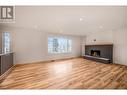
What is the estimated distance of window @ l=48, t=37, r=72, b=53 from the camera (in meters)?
7.68

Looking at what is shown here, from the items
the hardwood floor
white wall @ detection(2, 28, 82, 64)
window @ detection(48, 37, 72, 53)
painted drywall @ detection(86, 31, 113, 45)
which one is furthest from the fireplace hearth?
white wall @ detection(2, 28, 82, 64)

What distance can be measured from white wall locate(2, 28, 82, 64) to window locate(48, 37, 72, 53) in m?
0.47

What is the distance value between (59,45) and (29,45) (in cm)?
278

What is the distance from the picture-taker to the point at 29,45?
6.27m

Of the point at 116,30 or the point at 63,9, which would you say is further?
the point at 116,30

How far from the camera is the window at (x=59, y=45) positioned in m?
7.68

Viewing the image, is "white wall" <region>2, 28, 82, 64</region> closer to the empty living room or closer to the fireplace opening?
the empty living room

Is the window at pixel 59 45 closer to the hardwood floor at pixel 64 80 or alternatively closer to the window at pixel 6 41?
the window at pixel 6 41

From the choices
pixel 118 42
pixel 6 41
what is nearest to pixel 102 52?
pixel 118 42

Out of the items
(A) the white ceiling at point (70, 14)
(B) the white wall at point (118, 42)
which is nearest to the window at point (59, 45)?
(B) the white wall at point (118, 42)
